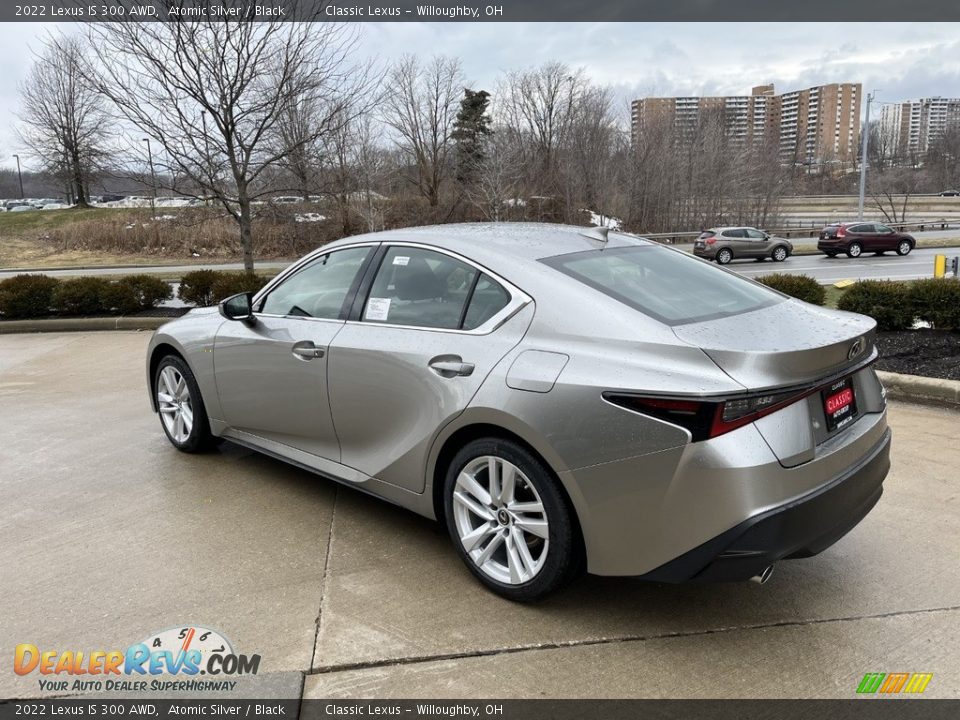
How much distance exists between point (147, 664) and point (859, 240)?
3155 centimetres

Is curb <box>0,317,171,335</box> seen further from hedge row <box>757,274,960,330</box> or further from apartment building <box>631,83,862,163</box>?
apartment building <box>631,83,862,163</box>

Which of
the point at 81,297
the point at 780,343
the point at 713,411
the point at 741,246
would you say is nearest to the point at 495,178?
the point at 741,246

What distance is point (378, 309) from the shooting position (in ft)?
11.8

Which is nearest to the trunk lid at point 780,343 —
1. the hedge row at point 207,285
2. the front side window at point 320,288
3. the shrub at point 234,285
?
the front side window at point 320,288

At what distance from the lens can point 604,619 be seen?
2.90 metres

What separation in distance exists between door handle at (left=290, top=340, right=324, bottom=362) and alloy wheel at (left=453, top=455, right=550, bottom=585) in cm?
115

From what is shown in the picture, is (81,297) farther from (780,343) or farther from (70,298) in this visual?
(780,343)

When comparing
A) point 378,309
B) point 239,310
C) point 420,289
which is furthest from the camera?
point 239,310

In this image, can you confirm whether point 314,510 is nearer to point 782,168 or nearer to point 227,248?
point 227,248

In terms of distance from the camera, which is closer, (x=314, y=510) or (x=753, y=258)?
(x=314, y=510)

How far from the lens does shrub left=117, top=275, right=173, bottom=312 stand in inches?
438

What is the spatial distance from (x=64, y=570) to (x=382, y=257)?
7.07ft

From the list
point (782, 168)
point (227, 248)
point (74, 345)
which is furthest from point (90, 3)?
point (782, 168)

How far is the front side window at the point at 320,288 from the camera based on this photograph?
152 inches
